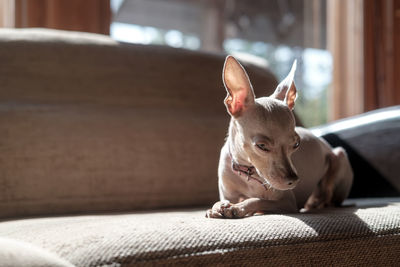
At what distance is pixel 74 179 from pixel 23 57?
562mm

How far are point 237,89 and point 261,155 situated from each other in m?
0.22

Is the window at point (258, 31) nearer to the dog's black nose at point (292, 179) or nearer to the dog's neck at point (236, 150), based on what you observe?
the dog's neck at point (236, 150)

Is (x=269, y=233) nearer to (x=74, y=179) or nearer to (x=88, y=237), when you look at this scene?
(x=88, y=237)

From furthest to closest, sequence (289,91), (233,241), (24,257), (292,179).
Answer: (289,91) < (292,179) < (233,241) < (24,257)

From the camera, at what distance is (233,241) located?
0.95 meters

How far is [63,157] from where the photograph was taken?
1760 mm

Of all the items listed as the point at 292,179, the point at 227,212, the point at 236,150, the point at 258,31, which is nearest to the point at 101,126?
the point at 236,150

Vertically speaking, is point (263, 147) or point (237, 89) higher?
point (237, 89)

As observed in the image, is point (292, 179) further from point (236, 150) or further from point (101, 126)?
point (101, 126)

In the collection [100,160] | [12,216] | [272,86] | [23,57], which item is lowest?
[12,216]

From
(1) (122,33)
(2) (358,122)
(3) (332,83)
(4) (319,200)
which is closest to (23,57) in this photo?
(1) (122,33)

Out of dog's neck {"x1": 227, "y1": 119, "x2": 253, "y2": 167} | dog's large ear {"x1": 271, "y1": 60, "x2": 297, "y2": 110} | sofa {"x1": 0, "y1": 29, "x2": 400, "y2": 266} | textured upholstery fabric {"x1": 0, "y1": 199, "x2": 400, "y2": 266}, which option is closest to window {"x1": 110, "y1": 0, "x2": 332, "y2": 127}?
sofa {"x1": 0, "y1": 29, "x2": 400, "y2": 266}

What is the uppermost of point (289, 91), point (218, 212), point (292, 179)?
point (289, 91)

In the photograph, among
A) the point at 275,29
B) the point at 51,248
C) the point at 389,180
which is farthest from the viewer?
the point at 275,29
